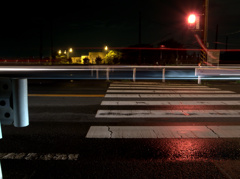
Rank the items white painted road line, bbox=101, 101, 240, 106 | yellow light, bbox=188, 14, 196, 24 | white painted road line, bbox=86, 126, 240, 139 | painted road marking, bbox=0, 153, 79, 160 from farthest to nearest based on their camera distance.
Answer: yellow light, bbox=188, 14, 196, 24, white painted road line, bbox=101, 101, 240, 106, white painted road line, bbox=86, 126, 240, 139, painted road marking, bbox=0, 153, 79, 160

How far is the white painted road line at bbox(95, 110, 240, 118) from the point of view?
658 centimetres

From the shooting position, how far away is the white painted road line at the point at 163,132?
4914 millimetres

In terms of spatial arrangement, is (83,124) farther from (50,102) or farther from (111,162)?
(50,102)

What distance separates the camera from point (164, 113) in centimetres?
692

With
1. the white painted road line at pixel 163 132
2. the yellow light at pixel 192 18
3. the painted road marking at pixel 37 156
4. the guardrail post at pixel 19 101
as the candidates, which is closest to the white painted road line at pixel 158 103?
the white painted road line at pixel 163 132

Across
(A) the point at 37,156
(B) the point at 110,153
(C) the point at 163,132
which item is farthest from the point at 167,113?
(A) the point at 37,156

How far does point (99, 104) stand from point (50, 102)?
1911 mm

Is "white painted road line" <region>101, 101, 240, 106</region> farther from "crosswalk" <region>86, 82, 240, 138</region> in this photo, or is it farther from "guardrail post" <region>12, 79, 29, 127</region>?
"guardrail post" <region>12, 79, 29, 127</region>

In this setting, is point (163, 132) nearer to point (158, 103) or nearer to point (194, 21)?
point (158, 103)

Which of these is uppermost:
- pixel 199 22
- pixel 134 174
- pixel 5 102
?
pixel 199 22

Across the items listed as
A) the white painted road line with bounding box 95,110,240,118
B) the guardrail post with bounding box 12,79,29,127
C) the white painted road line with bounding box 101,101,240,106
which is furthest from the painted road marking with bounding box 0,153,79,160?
the white painted road line with bounding box 101,101,240,106

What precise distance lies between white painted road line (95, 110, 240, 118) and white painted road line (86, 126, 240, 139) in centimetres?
105

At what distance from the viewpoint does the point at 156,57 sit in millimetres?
66625

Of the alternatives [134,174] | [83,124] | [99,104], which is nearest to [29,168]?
[134,174]
